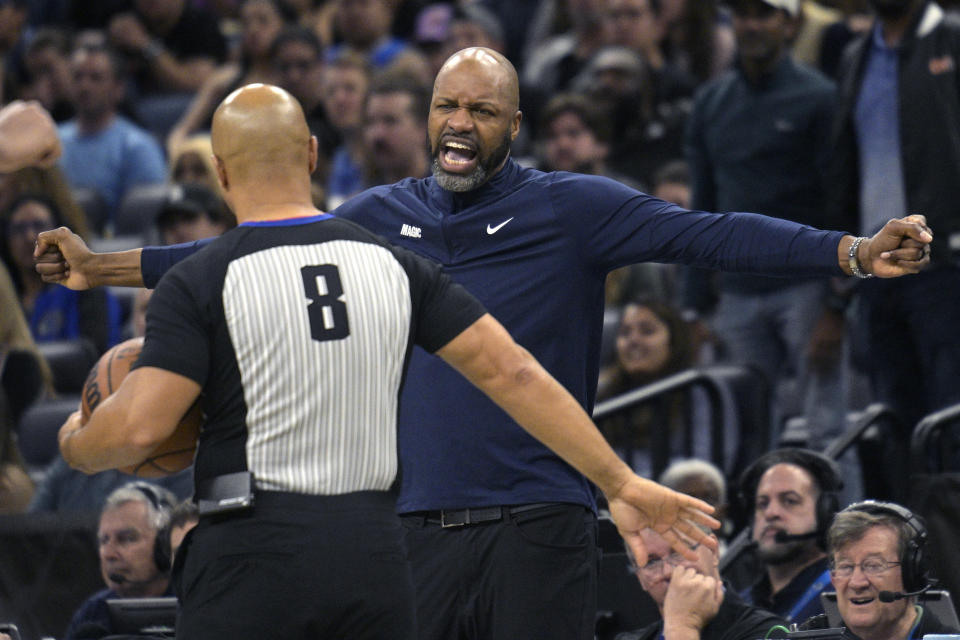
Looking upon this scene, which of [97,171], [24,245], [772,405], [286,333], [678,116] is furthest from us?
[97,171]

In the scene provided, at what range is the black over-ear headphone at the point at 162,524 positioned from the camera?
6430 mm

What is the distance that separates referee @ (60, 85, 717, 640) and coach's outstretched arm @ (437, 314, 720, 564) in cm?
18

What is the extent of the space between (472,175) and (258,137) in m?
1.24

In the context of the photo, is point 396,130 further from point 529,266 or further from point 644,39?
point 529,266

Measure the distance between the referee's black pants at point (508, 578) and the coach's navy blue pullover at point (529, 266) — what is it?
77mm

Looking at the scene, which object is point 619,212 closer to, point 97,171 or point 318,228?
point 318,228

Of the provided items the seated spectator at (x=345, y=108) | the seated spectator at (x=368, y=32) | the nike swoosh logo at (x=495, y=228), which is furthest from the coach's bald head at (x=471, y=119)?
the seated spectator at (x=368, y=32)

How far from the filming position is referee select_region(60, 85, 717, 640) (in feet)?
11.3

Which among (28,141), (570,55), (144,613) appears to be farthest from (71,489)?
(570,55)

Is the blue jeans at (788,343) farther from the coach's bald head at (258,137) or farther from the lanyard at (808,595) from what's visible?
the coach's bald head at (258,137)

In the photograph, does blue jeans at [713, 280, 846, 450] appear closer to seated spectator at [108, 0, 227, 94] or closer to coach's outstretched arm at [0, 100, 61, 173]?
Answer: coach's outstretched arm at [0, 100, 61, 173]

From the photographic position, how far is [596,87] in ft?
32.8

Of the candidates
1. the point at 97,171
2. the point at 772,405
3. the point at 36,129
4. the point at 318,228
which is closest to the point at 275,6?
the point at 97,171

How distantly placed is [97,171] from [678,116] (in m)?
3.89
